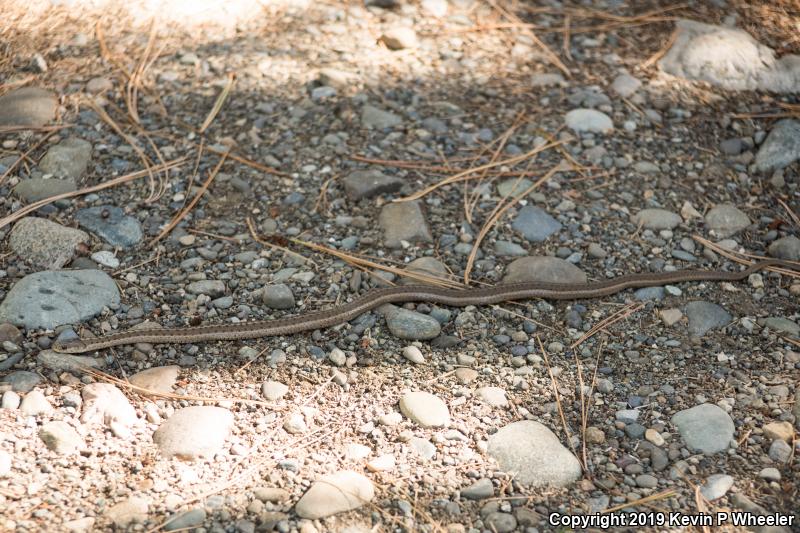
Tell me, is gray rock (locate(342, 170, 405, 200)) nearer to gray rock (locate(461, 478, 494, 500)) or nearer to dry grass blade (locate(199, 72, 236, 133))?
dry grass blade (locate(199, 72, 236, 133))

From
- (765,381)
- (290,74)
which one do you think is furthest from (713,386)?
(290,74)

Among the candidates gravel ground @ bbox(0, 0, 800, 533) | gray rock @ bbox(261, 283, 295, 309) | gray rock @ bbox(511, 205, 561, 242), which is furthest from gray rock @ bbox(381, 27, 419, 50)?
gray rock @ bbox(261, 283, 295, 309)

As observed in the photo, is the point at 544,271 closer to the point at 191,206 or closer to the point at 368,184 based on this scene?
the point at 368,184

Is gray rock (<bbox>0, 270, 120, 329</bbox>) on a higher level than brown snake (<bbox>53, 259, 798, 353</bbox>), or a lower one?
higher

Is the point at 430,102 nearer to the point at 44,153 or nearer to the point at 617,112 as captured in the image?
the point at 617,112

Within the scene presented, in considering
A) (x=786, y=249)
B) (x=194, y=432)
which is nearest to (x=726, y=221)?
(x=786, y=249)

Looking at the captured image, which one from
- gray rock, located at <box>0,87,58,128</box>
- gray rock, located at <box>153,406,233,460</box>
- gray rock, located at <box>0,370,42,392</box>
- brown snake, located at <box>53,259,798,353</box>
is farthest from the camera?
gray rock, located at <box>0,87,58,128</box>

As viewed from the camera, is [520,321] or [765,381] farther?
[520,321]
